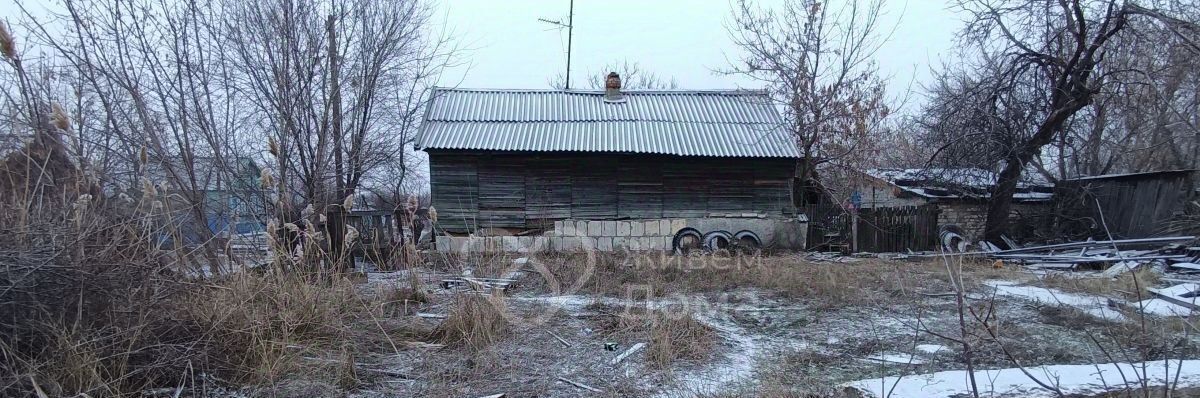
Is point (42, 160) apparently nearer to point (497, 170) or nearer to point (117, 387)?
point (117, 387)

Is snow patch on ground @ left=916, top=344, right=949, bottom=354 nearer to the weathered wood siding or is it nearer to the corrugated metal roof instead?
the corrugated metal roof

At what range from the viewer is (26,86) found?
12.4 ft

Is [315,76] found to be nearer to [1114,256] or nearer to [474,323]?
[474,323]

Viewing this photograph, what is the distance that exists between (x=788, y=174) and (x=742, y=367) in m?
8.57

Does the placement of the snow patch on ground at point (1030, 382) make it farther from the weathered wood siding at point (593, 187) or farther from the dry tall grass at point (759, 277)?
the weathered wood siding at point (593, 187)

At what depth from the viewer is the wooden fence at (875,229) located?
39.0ft

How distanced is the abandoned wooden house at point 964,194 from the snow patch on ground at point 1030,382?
10.1 metres

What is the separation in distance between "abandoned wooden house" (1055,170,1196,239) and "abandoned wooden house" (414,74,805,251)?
527 centimetres

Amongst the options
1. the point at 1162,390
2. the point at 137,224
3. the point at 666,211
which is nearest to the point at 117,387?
the point at 137,224

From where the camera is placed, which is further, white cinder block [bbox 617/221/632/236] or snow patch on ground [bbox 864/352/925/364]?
white cinder block [bbox 617/221/632/236]

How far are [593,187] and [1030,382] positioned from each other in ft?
29.7

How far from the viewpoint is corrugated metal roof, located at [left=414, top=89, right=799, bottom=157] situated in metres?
11.1

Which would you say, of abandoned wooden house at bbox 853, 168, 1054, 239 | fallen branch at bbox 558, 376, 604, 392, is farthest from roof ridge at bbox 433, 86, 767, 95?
fallen branch at bbox 558, 376, 604, 392

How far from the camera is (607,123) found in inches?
475
